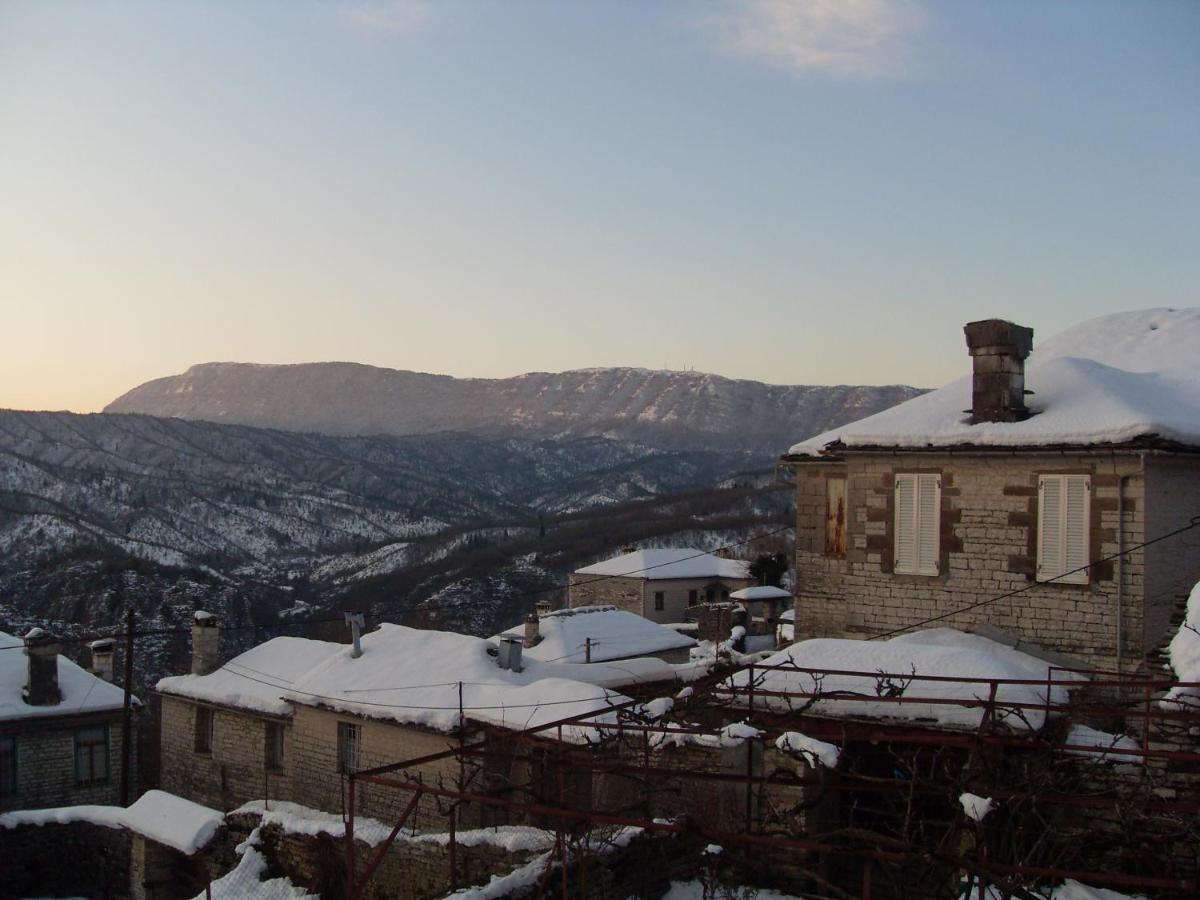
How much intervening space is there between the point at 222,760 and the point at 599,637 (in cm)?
1252

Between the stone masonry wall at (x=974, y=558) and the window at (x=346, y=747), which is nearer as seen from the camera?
the stone masonry wall at (x=974, y=558)

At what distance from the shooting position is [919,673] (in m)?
13.5

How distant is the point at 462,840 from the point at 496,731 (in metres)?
4.51

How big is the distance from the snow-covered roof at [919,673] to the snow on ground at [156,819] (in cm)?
981

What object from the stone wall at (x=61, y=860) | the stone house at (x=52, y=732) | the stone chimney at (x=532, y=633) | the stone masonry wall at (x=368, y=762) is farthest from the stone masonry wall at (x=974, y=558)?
the stone house at (x=52, y=732)

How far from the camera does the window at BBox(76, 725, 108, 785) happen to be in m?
26.9

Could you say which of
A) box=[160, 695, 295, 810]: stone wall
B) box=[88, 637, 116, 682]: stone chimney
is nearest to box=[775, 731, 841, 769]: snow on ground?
box=[160, 695, 295, 810]: stone wall

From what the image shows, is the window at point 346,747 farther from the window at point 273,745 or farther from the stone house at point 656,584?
the stone house at point 656,584

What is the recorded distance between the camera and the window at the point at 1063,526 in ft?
48.0

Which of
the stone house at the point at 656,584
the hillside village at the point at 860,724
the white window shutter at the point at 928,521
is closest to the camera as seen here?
the hillside village at the point at 860,724

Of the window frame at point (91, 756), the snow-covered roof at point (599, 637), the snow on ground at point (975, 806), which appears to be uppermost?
the snow on ground at point (975, 806)

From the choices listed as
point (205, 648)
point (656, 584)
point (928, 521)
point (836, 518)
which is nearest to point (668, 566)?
point (656, 584)

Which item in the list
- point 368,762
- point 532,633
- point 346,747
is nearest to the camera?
point 368,762

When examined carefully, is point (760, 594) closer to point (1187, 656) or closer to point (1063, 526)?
point (1063, 526)
